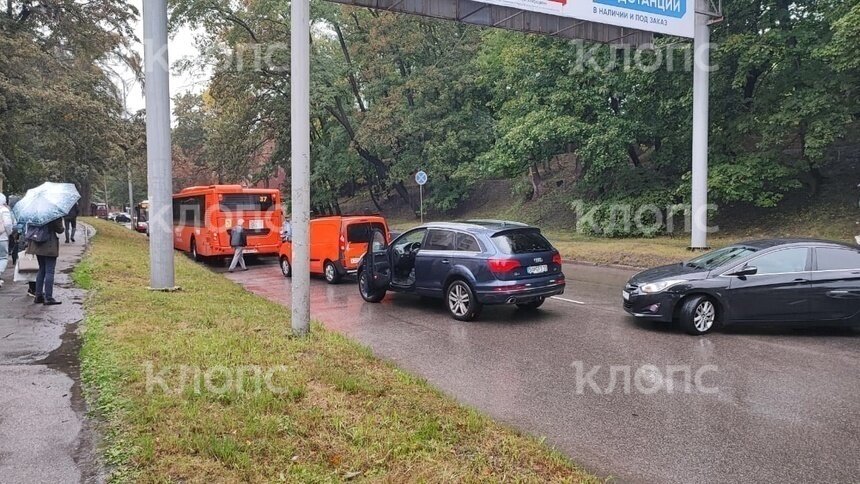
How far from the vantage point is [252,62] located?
3106 centimetres

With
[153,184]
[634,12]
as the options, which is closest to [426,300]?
[153,184]

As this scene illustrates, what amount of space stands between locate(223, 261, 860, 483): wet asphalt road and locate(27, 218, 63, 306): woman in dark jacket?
3.99 meters

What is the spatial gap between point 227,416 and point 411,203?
33.6 m

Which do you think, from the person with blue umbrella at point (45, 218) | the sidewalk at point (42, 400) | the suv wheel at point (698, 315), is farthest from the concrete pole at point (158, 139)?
the suv wheel at point (698, 315)

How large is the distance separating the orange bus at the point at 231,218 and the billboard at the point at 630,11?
33.1 feet

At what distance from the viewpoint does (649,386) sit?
18.9 ft

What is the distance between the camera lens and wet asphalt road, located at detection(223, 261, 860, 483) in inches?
165

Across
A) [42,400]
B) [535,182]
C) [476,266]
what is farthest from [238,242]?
[535,182]

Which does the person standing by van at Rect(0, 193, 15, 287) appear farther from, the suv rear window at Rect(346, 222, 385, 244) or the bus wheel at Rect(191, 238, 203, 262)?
the bus wheel at Rect(191, 238, 203, 262)

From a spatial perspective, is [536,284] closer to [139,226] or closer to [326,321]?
[326,321]

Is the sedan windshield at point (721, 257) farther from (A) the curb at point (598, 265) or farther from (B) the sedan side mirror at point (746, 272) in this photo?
(A) the curb at point (598, 265)

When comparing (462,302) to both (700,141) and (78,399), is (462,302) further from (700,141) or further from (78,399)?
(700,141)

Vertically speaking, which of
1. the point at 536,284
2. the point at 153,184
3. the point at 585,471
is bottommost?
the point at 585,471

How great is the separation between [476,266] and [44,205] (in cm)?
635
